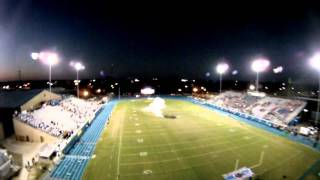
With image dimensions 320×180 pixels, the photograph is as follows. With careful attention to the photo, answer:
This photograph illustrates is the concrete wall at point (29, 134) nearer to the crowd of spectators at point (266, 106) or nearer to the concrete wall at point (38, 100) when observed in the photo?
the concrete wall at point (38, 100)

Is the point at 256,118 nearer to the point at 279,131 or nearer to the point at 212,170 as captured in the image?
the point at 279,131

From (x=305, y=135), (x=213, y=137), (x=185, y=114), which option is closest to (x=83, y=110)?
(x=185, y=114)

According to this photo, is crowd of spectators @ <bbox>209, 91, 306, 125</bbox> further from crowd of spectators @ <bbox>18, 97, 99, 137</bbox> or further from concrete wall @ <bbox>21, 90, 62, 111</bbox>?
concrete wall @ <bbox>21, 90, 62, 111</bbox>

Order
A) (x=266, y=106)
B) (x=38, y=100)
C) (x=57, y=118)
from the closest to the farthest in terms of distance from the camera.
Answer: (x=57, y=118), (x=38, y=100), (x=266, y=106)

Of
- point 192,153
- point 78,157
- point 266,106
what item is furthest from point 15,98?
point 266,106

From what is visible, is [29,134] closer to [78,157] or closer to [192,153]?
[78,157]

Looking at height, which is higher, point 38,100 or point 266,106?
point 38,100
